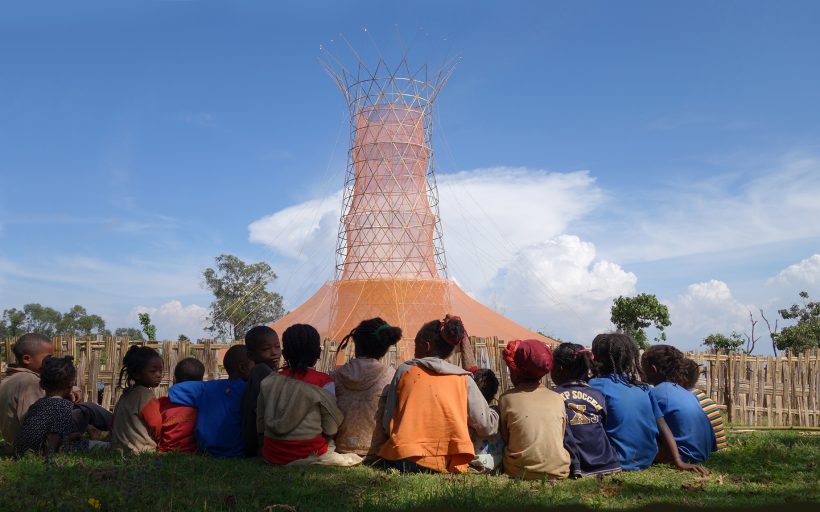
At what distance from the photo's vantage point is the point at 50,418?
224 inches

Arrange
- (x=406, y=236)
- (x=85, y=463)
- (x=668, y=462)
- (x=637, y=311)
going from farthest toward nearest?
(x=637, y=311) → (x=406, y=236) → (x=668, y=462) → (x=85, y=463)

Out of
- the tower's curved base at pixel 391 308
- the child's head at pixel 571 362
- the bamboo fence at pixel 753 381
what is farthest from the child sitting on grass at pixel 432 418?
the tower's curved base at pixel 391 308

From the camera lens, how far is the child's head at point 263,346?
5801mm

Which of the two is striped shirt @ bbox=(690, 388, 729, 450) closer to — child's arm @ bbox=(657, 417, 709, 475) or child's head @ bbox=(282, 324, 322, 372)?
→ child's arm @ bbox=(657, 417, 709, 475)

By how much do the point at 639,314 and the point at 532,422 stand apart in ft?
Result: 84.0

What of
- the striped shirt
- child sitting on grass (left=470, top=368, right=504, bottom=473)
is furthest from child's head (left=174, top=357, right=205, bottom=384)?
the striped shirt

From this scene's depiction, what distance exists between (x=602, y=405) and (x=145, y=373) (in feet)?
12.6

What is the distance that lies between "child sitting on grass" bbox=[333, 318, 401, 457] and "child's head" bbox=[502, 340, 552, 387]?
0.95m

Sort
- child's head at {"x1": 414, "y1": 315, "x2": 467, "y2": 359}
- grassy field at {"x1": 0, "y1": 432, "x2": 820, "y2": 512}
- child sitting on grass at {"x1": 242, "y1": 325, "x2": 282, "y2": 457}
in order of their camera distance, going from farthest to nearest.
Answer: child sitting on grass at {"x1": 242, "y1": 325, "x2": 282, "y2": 457}, child's head at {"x1": 414, "y1": 315, "x2": 467, "y2": 359}, grassy field at {"x1": 0, "y1": 432, "x2": 820, "y2": 512}

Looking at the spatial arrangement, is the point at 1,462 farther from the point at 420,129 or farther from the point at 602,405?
the point at 420,129

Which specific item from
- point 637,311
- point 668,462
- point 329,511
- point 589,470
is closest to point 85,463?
point 329,511

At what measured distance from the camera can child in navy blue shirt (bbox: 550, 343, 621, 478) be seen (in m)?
5.33

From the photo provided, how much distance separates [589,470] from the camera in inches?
210

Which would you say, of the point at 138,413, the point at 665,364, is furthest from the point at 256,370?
the point at 665,364
